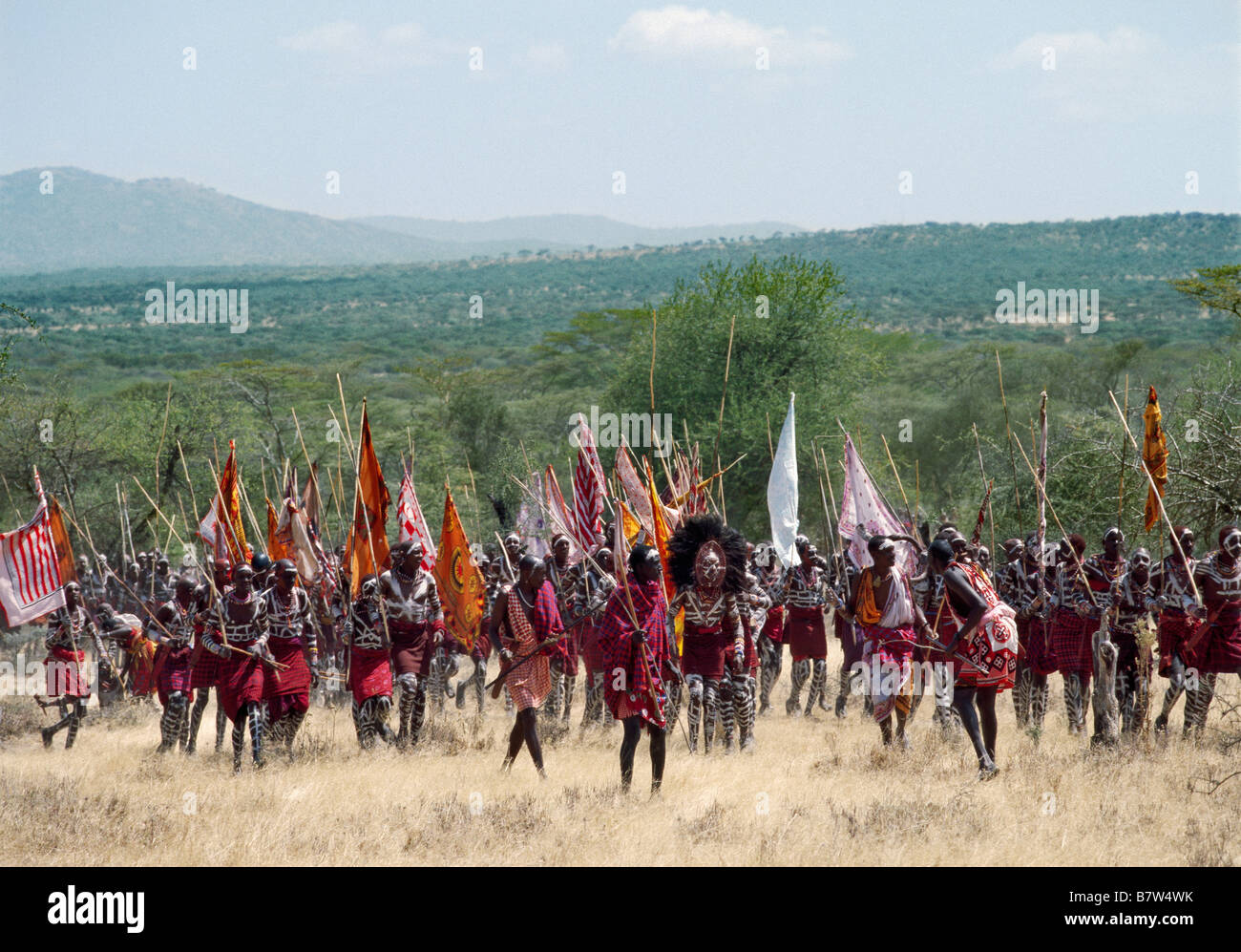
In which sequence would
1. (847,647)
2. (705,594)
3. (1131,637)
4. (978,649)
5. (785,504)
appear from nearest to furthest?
(978,649)
(705,594)
(1131,637)
(785,504)
(847,647)

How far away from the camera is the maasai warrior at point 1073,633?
37.4ft

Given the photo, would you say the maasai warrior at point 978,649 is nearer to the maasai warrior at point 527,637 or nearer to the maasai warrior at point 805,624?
the maasai warrior at point 527,637

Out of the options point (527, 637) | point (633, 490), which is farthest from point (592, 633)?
point (527, 637)

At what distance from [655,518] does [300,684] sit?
3335mm

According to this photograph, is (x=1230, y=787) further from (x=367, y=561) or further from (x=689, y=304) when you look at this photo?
(x=689, y=304)

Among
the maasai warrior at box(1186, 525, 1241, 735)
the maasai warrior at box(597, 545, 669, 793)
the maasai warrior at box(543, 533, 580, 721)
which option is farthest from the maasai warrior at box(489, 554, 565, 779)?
the maasai warrior at box(1186, 525, 1241, 735)

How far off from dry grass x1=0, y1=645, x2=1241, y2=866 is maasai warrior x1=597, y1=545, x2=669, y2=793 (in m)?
0.39

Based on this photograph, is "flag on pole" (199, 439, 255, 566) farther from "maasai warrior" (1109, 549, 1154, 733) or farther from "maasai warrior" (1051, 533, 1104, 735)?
"maasai warrior" (1109, 549, 1154, 733)

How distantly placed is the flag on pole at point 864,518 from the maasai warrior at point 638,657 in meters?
3.97

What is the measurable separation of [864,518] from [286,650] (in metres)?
5.80

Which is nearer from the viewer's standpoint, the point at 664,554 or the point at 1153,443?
the point at 1153,443

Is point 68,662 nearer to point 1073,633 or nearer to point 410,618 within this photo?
point 410,618

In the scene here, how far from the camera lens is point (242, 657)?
1062 centimetres

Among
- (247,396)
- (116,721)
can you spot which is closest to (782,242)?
(247,396)
